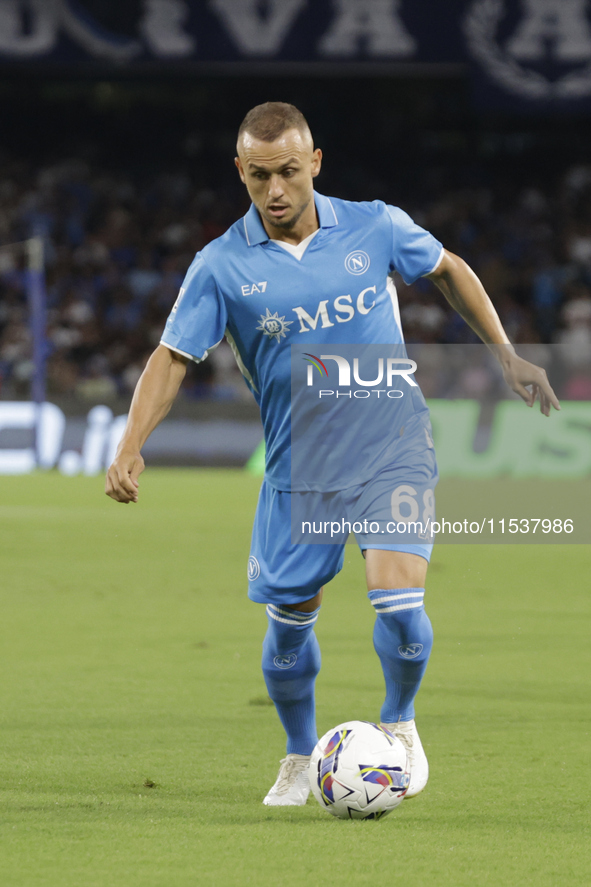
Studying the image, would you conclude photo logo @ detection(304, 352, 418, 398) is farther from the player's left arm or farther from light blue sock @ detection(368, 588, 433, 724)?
light blue sock @ detection(368, 588, 433, 724)

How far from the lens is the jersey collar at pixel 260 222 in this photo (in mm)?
4164

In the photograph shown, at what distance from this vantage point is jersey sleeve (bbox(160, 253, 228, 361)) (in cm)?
404

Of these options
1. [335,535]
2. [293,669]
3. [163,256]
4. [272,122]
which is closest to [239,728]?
[293,669]

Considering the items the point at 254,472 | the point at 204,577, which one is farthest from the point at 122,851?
the point at 254,472

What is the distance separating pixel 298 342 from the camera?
412cm

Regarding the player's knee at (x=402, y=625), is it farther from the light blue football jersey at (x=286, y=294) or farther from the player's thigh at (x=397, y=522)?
the light blue football jersey at (x=286, y=294)

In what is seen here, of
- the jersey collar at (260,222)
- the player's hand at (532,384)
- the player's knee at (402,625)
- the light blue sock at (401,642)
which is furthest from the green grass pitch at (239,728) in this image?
the jersey collar at (260,222)

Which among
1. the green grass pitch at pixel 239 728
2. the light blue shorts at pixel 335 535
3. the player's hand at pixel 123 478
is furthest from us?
the light blue shorts at pixel 335 535

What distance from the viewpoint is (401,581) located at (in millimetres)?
3936

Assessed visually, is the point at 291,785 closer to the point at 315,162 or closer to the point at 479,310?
the point at 479,310

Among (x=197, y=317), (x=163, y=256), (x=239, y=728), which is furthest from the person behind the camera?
(x=163, y=256)

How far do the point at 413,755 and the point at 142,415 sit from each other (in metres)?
1.33

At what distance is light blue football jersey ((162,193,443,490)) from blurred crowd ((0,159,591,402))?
50.1 ft

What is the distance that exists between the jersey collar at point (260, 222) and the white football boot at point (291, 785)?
5.40 feet
